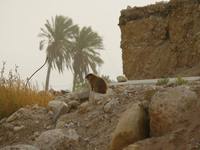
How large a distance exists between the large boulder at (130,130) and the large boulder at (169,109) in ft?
0.38

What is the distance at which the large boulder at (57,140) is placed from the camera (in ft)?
16.2

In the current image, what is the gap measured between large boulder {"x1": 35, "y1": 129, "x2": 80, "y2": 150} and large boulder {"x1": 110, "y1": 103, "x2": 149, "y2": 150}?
0.76m

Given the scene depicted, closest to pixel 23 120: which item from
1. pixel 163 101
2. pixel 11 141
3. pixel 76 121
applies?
pixel 11 141

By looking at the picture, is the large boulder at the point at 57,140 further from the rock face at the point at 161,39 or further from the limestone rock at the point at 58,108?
the rock face at the point at 161,39

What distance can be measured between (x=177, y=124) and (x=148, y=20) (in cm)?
812

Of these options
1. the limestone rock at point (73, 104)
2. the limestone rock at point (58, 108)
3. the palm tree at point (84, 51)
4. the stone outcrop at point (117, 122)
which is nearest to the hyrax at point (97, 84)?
the stone outcrop at point (117, 122)

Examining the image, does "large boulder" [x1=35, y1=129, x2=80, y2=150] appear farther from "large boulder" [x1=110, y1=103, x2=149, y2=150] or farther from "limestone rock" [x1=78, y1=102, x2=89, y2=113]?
Answer: "large boulder" [x1=110, y1=103, x2=149, y2=150]

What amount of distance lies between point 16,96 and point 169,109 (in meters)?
3.15

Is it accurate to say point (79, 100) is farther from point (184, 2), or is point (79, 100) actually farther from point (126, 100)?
point (184, 2)

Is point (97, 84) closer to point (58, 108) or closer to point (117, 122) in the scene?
point (58, 108)

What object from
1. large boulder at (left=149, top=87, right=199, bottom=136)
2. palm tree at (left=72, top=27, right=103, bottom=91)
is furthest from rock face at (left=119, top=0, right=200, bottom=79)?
palm tree at (left=72, top=27, right=103, bottom=91)

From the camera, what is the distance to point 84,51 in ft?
96.9

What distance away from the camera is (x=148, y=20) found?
12031 mm

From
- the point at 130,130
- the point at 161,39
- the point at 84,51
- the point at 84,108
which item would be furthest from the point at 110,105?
the point at 84,51
